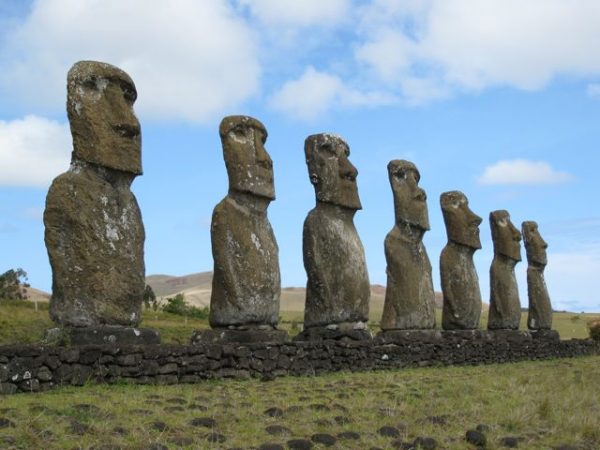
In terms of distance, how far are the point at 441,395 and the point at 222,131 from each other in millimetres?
5628

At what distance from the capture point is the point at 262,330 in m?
12.7

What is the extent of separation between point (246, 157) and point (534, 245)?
44.7ft

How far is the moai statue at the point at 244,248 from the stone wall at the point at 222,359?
0.56 m

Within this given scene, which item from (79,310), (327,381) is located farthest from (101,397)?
(327,381)

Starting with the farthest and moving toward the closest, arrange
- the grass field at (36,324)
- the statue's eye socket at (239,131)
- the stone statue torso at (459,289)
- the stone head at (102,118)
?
the stone statue torso at (459,289)
the grass field at (36,324)
the statue's eye socket at (239,131)
the stone head at (102,118)

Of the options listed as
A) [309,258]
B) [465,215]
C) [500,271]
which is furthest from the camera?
[500,271]

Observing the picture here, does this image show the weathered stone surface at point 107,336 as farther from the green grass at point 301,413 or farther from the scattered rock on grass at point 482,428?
the scattered rock on grass at point 482,428

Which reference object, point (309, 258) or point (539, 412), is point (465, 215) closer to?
point (309, 258)

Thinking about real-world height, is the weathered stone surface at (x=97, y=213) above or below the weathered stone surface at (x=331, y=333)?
above

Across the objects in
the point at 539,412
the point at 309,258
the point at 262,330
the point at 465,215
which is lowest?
Result: the point at 539,412

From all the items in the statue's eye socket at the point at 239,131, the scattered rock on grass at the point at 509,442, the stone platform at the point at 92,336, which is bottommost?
the scattered rock on grass at the point at 509,442

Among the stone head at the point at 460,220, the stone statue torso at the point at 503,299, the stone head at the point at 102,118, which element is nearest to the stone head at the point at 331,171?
the stone head at the point at 102,118

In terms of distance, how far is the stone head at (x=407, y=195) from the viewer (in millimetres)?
17266

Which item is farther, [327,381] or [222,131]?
[222,131]
